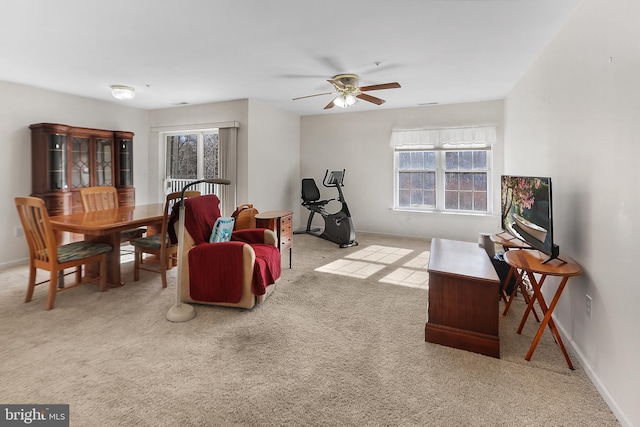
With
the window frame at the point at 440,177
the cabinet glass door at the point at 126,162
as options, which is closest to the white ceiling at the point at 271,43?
the cabinet glass door at the point at 126,162

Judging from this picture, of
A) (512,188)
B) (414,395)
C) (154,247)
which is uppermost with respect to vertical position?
(512,188)

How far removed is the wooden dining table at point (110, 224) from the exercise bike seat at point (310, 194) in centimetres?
282

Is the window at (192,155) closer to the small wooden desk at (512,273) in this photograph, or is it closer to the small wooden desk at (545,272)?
the small wooden desk at (512,273)

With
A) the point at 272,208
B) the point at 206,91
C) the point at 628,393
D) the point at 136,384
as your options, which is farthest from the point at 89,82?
the point at 628,393

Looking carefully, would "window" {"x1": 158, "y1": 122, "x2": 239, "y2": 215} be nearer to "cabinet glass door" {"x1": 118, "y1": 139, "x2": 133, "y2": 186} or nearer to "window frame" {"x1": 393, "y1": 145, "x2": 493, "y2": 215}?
"cabinet glass door" {"x1": 118, "y1": 139, "x2": 133, "y2": 186}

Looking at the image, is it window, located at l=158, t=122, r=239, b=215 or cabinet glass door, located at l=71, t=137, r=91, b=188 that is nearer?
cabinet glass door, located at l=71, t=137, r=91, b=188

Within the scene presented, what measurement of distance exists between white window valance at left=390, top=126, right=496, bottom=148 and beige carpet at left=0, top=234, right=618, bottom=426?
3.45 m

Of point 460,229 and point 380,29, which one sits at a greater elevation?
point 380,29

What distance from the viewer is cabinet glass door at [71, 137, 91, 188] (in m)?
4.75

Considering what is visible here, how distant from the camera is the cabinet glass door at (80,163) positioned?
475 cm

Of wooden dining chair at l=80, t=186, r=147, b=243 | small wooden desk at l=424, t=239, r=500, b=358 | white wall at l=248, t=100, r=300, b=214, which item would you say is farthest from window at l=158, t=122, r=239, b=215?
small wooden desk at l=424, t=239, r=500, b=358

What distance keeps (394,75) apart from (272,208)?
3.23 m

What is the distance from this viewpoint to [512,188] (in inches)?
118

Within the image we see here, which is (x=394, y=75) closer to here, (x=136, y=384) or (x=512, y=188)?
(x=512, y=188)
